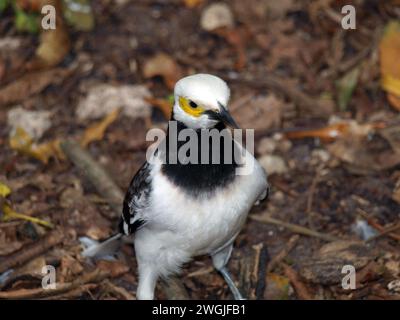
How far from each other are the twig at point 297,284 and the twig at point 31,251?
2.16 metres

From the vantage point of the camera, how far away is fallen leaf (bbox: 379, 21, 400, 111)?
27.6 ft

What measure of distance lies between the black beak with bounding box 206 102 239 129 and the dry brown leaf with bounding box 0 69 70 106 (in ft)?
12.3

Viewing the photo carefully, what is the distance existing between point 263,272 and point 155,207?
144 cm

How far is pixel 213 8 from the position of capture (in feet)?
31.0

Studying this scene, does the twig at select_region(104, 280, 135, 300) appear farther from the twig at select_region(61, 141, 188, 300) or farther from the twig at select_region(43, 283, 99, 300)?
the twig at select_region(61, 141, 188, 300)

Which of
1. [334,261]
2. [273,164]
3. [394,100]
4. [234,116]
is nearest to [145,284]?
[334,261]

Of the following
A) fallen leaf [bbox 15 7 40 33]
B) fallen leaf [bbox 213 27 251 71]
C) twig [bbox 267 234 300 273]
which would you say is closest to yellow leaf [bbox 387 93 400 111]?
fallen leaf [bbox 213 27 251 71]

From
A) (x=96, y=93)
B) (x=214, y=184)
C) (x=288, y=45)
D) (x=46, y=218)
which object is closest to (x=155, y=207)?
(x=214, y=184)

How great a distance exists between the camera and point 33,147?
805 centimetres

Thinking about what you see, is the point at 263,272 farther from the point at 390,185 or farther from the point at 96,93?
the point at 96,93

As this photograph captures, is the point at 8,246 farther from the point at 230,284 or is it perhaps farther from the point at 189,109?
the point at 189,109

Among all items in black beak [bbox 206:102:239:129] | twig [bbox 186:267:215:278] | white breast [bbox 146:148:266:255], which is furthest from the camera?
twig [bbox 186:267:215:278]

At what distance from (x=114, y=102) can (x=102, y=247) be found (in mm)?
2330

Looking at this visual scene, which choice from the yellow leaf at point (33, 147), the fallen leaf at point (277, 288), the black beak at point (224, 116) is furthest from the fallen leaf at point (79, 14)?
the fallen leaf at point (277, 288)
